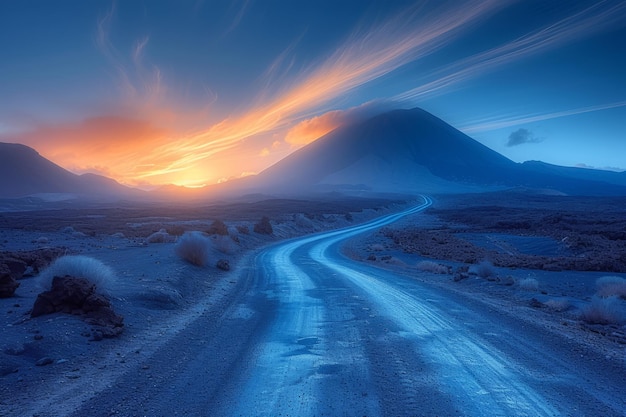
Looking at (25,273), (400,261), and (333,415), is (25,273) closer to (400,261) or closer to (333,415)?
(333,415)

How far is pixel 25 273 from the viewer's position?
14.9 meters

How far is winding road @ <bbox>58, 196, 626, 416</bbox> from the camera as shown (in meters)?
5.62

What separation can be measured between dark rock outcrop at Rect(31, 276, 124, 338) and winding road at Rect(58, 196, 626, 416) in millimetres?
1751

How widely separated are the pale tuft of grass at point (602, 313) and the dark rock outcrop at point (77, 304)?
12032 mm

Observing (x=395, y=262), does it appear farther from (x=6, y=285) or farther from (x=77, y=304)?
(x=6, y=285)

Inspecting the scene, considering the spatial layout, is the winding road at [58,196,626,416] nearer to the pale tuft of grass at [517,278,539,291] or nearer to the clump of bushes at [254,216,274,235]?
the pale tuft of grass at [517,278,539,291]

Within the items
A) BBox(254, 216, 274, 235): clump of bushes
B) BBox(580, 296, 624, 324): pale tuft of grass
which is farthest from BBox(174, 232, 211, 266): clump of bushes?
BBox(254, 216, 274, 235): clump of bushes

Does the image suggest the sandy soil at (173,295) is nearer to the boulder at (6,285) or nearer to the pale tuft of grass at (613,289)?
the boulder at (6,285)

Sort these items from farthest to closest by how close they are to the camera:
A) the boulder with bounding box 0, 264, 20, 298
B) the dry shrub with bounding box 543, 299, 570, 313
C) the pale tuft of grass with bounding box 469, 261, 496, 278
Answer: the pale tuft of grass with bounding box 469, 261, 496, 278
the dry shrub with bounding box 543, 299, 570, 313
the boulder with bounding box 0, 264, 20, 298

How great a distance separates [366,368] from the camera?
703 cm

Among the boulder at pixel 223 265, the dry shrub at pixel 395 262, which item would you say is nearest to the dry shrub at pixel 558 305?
the dry shrub at pixel 395 262

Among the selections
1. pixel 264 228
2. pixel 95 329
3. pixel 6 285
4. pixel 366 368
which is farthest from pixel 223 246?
pixel 366 368

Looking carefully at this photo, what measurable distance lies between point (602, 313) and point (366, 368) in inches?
298

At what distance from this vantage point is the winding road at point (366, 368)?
562 cm
